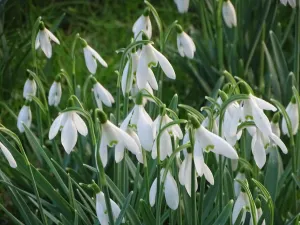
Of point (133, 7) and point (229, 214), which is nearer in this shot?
point (229, 214)

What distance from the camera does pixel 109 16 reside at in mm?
4660

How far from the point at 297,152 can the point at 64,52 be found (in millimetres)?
1880

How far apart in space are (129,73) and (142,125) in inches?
12.1

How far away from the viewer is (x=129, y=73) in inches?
82.4

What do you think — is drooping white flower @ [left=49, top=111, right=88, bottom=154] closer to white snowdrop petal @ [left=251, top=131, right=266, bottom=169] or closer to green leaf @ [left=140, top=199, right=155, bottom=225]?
green leaf @ [left=140, top=199, right=155, bottom=225]

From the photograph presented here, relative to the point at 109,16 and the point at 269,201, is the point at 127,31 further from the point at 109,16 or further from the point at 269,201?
the point at 269,201

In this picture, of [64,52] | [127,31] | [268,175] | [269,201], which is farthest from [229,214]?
[127,31]

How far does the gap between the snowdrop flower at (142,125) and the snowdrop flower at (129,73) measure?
215 mm

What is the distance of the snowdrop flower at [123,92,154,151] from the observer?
5.90ft

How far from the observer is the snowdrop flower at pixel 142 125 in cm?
180

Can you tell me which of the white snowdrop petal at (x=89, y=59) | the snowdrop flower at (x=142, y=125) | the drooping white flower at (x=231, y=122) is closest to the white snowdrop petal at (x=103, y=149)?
the snowdrop flower at (x=142, y=125)

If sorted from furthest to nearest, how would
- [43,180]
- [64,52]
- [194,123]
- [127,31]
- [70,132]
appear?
[127,31] < [64,52] < [43,180] < [70,132] < [194,123]

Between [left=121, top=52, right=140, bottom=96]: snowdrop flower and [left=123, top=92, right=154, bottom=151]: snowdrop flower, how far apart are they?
215 millimetres

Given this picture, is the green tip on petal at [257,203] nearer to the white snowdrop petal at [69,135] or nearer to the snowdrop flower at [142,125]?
the snowdrop flower at [142,125]
